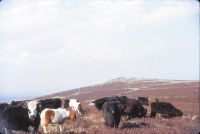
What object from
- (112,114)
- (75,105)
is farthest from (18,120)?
(75,105)

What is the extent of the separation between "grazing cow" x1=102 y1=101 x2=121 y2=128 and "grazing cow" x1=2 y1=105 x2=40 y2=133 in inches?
111

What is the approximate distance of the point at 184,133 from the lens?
12.1 m

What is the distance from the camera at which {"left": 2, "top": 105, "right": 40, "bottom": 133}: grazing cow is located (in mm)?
12907

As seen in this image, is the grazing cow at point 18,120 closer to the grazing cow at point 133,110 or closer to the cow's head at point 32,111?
the cow's head at point 32,111

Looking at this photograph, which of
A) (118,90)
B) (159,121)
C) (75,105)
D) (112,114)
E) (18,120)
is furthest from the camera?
(118,90)

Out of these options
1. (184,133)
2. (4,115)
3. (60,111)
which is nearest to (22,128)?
(4,115)

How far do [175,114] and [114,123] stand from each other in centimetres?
552

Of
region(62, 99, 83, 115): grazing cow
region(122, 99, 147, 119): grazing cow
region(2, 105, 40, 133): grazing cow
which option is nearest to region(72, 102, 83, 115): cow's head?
region(62, 99, 83, 115): grazing cow

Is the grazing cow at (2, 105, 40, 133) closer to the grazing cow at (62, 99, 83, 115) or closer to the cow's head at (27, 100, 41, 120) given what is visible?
the cow's head at (27, 100, 41, 120)

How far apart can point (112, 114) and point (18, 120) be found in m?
3.86

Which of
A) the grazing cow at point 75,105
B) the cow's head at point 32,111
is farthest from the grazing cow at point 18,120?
the grazing cow at point 75,105

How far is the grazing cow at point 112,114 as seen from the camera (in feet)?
50.6

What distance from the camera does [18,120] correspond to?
1321cm

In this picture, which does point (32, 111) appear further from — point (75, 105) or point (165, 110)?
point (75, 105)
